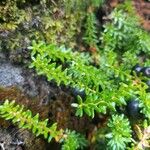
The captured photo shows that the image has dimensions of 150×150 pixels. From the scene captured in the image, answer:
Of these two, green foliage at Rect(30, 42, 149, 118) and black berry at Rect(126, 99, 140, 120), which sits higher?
green foliage at Rect(30, 42, 149, 118)

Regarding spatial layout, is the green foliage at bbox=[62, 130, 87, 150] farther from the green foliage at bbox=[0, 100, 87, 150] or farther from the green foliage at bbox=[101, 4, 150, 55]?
Result: the green foliage at bbox=[101, 4, 150, 55]

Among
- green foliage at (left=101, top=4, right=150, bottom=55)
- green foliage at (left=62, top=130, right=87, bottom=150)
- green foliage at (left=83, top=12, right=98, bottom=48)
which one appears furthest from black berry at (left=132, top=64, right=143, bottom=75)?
green foliage at (left=62, top=130, right=87, bottom=150)

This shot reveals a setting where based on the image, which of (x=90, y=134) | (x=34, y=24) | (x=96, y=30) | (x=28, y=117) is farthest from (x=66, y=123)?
(x=96, y=30)

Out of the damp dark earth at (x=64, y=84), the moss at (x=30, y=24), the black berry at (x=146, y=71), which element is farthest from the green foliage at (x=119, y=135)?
the moss at (x=30, y=24)

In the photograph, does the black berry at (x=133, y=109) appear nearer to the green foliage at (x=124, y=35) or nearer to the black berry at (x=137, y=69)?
the black berry at (x=137, y=69)

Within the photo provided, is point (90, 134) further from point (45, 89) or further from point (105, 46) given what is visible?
point (105, 46)

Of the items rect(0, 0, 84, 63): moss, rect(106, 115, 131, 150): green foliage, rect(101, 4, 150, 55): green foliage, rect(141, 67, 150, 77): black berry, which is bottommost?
rect(106, 115, 131, 150): green foliage

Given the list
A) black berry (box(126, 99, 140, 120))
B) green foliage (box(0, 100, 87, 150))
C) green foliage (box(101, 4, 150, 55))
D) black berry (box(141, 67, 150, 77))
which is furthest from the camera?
green foliage (box(101, 4, 150, 55))
